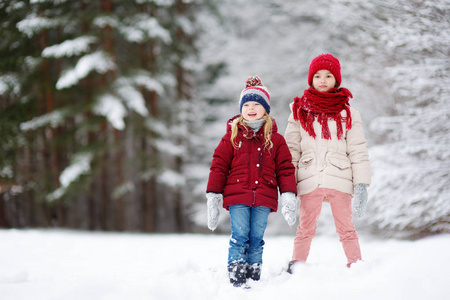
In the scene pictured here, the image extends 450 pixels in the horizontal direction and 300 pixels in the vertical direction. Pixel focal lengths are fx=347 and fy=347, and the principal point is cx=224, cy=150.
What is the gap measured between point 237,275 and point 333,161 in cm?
132

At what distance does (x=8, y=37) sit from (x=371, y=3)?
8.94 metres

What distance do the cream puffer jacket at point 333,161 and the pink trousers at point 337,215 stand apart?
0.07 m

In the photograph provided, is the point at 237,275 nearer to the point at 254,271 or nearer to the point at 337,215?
the point at 254,271

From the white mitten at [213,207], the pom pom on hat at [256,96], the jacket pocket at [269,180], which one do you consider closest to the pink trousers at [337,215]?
the jacket pocket at [269,180]

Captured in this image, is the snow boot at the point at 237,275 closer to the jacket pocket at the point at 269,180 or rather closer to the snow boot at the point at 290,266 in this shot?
the snow boot at the point at 290,266

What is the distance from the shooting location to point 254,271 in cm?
315

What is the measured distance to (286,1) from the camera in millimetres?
10258

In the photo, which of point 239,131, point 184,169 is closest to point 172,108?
point 184,169

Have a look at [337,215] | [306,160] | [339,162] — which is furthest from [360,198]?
[306,160]

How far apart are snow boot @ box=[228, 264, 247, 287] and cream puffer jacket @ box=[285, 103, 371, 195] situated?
882mm

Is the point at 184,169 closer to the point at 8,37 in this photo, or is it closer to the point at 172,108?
the point at 172,108

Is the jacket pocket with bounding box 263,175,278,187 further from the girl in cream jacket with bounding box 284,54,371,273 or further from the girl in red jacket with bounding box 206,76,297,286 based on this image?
the girl in cream jacket with bounding box 284,54,371,273

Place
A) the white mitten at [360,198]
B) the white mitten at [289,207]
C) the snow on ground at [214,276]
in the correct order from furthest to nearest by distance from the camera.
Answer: the white mitten at [360,198], the white mitten at [289,207], the snow on ground at [214,276]

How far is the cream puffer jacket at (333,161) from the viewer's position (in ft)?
10.3
